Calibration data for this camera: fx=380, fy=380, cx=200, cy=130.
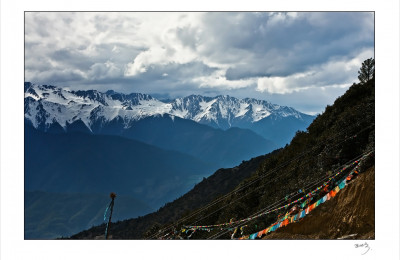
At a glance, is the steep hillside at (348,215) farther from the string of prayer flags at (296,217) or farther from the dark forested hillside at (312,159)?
the dark forested hillside at (312,159)

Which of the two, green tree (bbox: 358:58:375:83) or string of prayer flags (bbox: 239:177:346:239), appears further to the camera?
green tree (bbox: 358:58:375:83)

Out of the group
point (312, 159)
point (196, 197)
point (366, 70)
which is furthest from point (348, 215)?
point (196, 197)

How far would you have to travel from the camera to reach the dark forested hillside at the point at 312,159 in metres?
18.4

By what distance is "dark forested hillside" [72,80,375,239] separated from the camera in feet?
60.3

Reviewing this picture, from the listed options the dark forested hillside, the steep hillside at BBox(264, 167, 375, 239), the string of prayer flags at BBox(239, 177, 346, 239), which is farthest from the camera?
the dark forested hillside

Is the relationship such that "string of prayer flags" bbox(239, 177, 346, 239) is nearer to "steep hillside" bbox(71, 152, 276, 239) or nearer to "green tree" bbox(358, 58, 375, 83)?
"green tree" bbox(358, 58, 375, 83)

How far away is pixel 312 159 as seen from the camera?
20.8 m

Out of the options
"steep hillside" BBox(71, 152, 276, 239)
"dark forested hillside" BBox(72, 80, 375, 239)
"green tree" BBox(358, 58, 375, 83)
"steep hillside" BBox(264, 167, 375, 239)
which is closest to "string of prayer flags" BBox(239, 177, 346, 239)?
"steep hillside" BBox(264, 167, 375, 239)

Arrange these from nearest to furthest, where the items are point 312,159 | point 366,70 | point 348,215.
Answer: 1. point 348,215
2. point 312,159
3. point 366,70

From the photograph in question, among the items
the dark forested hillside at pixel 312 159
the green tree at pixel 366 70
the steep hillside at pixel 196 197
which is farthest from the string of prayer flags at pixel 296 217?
the steep hillside at pixel 196 197

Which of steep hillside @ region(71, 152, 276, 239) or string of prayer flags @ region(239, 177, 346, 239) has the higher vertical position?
string of prayer flags @ region(239, 177, 346, 239)

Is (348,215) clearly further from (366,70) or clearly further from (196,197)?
(196,197)

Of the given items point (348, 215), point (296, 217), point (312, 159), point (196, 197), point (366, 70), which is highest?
point (366, 70)
